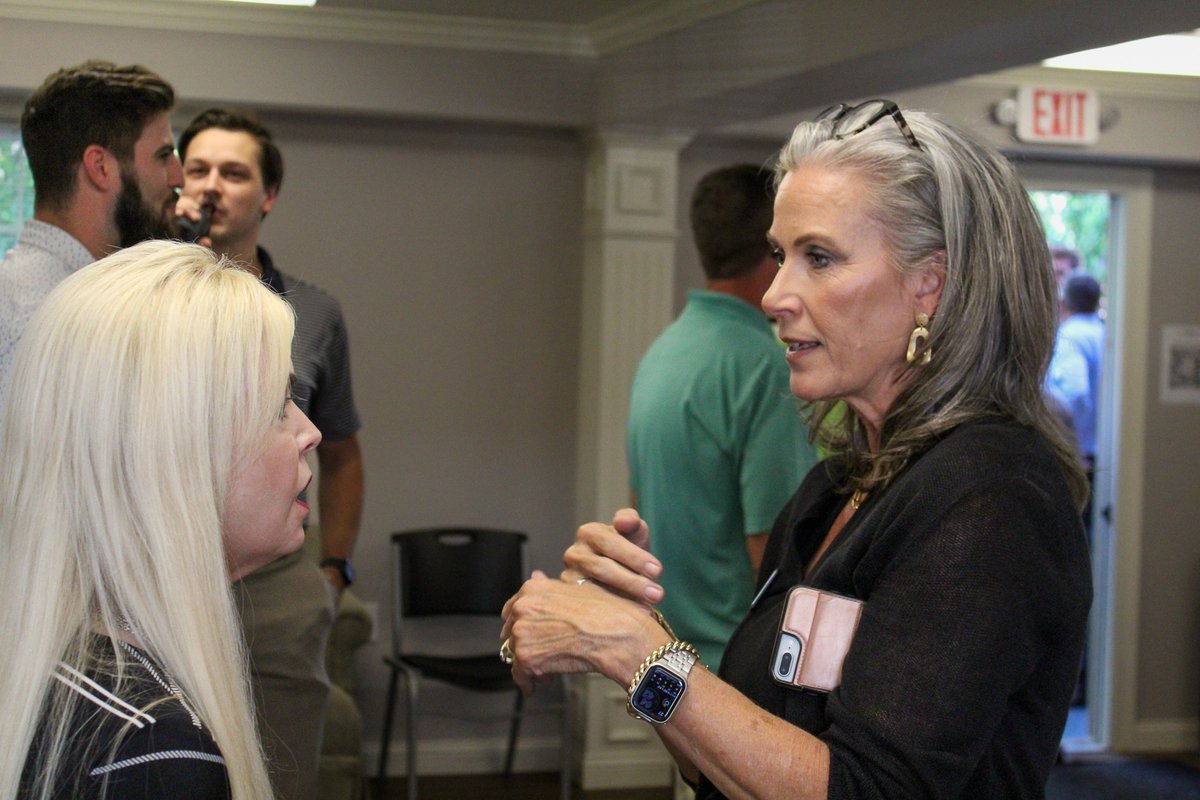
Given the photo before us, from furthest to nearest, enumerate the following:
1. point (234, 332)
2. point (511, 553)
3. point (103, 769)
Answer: point (511, 553) → point (234, 332) → point (103, 769)

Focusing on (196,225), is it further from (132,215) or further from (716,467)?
(716,467)

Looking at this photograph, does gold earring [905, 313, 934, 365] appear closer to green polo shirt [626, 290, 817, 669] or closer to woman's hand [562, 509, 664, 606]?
woman's hand [562, 509, 664, 606]

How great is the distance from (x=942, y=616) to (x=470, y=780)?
4.16 metres

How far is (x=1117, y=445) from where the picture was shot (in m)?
5.57

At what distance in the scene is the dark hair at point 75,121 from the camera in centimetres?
224

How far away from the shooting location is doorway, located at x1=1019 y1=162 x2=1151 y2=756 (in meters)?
5.51

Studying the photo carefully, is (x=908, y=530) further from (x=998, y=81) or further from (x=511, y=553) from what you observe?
(x=998, y=81)

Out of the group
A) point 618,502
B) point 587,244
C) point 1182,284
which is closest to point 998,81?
point 1182,284

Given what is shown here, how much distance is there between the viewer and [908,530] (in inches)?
47.9

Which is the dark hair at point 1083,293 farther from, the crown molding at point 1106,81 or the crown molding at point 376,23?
the crown molding at point 376,23

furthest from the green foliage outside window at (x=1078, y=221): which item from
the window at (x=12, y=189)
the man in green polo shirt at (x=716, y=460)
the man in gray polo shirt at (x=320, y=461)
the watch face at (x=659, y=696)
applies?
the watch face at (x=659, y=696)

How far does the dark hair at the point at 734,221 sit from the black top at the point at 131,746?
1757 millimetres

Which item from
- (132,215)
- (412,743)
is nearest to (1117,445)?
(412,743)

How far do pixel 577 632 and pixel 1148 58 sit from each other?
15.0ft
